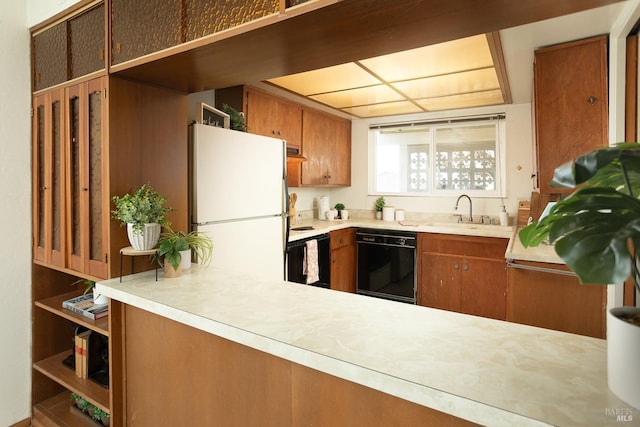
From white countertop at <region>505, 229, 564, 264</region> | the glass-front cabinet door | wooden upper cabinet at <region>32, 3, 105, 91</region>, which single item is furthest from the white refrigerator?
white countertop at <region>505, 229, 564, 264</region>

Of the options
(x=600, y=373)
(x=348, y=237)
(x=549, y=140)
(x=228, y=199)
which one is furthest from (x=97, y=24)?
(x=348, y=237)

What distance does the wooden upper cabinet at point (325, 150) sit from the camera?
392 cm

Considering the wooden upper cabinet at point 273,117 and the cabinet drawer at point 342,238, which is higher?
the wooden upper cabinet at point 273,117

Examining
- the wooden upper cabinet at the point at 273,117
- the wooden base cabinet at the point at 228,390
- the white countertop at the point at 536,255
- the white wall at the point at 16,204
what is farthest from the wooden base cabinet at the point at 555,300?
the white wall at the point at 16,204

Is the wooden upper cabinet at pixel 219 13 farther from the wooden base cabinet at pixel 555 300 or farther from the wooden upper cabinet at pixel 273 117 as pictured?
the wooden base cabinet at pixel 555 300

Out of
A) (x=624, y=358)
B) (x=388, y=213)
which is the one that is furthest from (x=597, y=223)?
(x=388, y=213)

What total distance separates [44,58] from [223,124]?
102 centimetres

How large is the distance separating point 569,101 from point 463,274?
1935 mm

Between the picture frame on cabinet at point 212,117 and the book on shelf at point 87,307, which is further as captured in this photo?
the picture frame on cabinet at point 212,117

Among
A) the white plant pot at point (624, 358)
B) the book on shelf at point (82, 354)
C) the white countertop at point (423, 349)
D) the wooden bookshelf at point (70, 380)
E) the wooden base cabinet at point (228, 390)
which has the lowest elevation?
the wooden bookshelf at point (70, 380)

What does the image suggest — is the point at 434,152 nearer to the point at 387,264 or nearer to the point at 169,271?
the point at 387,264

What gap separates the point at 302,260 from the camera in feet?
10.8

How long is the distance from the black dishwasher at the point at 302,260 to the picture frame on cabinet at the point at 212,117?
116 cm

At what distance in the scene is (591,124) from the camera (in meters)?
2.14
